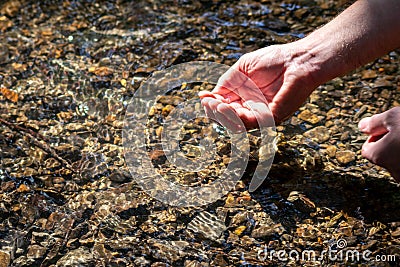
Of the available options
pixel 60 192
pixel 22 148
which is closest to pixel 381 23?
A: pixel 60 192

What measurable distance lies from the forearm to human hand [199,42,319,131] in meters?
0.04

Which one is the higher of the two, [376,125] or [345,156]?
[376,125]

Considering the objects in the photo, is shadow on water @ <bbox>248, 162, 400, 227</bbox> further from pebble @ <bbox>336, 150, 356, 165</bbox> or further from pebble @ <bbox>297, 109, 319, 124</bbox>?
pebble @ <bbox>297, 109, 319, 124</bbox>

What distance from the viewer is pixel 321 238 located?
181 centimetres

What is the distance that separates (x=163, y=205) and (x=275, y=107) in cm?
59

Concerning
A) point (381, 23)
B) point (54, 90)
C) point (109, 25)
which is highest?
point (381, 23)

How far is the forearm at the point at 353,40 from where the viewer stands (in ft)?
6.11

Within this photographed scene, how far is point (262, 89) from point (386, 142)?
0.55 meters

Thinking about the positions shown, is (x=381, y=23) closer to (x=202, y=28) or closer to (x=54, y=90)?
(x=202, y=28)

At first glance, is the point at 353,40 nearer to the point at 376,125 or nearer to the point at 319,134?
the point at 376,125

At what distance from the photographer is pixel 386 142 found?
1765 mm

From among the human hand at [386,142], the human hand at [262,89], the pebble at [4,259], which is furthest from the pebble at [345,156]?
the pebble at [4,259]

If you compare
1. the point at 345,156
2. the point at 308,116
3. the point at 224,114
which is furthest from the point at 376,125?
the point at 224,114

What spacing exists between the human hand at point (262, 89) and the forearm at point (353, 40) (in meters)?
0.04
